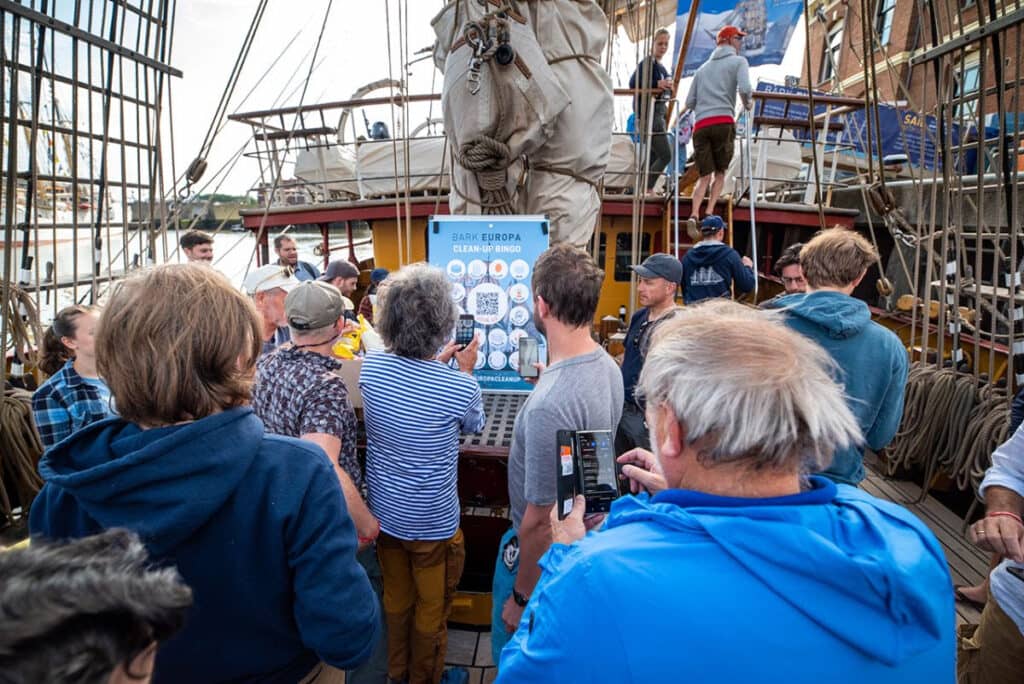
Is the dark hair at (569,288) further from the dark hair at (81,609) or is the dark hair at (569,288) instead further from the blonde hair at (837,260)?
the dark hair at (81,609)

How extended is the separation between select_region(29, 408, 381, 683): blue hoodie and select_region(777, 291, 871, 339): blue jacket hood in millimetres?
1510

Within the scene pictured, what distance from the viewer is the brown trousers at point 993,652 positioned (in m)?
1.43

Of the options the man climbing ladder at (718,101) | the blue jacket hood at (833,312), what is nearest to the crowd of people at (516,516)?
the blue jacket hood at (833,312)

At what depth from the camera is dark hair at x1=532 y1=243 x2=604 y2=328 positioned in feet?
4.90

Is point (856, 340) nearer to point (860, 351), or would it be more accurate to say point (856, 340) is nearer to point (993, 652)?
point (860, 351)

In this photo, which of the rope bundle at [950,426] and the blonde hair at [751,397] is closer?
the blonde hair at [751,397]

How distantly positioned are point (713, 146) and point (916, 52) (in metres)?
1.68

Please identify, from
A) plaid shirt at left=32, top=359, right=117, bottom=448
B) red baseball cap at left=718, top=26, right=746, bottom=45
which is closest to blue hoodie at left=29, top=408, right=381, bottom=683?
plaid shirt at left=32, top=359, right=117, bottom=448

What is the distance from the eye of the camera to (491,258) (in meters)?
2.82

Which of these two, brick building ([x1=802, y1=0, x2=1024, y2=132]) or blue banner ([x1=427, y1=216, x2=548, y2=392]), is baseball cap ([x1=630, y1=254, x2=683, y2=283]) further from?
brick building ([x1=802, y1=0, x2=1024, y2=132])

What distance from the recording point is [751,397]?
0.71 m

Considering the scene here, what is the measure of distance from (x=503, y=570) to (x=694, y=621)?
3.54ft

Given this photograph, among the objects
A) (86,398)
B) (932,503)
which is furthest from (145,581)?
(932,503)

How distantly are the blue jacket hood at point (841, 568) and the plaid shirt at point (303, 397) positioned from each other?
1.03 m
